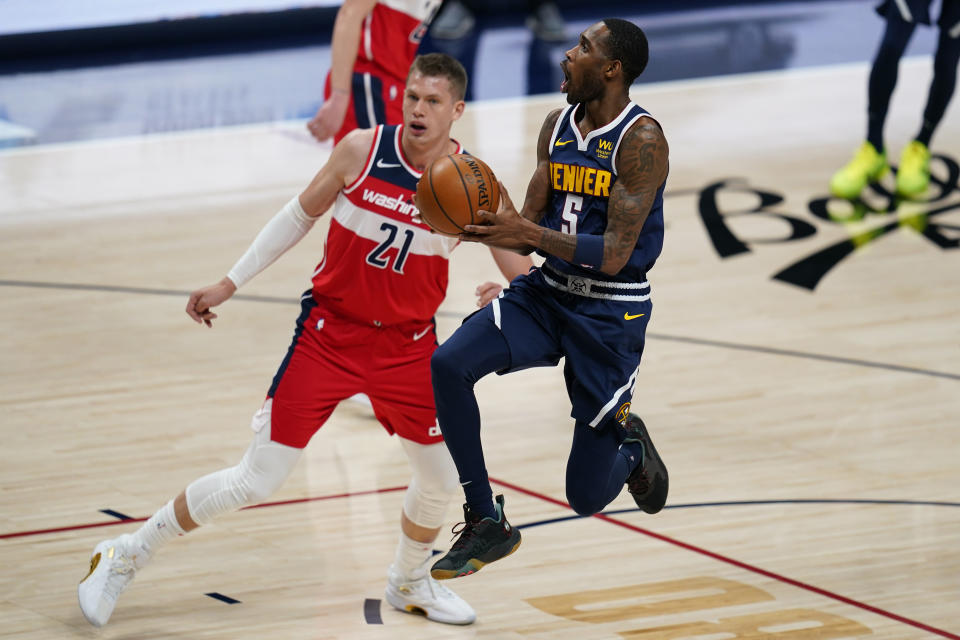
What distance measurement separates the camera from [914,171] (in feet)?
32.7

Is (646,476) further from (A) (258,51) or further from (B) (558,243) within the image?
(A) (258,51)

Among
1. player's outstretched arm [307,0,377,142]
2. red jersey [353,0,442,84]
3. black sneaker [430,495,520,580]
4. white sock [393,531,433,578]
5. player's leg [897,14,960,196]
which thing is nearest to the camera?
black sneaker [430,495,520,580]

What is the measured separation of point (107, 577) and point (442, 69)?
6.78 feet

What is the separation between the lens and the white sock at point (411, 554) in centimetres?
500

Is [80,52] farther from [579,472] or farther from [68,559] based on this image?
[579,472]

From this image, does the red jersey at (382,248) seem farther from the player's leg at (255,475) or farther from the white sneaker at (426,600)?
the white sneaker at (426,600)

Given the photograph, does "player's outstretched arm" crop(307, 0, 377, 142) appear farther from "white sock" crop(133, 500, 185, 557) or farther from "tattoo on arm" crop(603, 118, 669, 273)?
"tattoo on arm" crop(603, 118, 669, 273)

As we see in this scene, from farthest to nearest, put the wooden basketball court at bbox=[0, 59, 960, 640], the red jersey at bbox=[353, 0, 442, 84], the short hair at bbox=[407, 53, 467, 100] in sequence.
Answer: the red jersey at bbox=[353, 0, 442, 84] < the wooden basketball court at bbox=[0, 59, 960, 640] < the short hair at bbox=[407, 53, 467, 100]

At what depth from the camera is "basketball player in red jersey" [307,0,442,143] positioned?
21.3 ft

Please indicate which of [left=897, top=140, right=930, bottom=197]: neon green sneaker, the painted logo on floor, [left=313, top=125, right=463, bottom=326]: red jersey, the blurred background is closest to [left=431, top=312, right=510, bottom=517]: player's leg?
[left=313, top=125, right=463, bottom=326]: red jersey

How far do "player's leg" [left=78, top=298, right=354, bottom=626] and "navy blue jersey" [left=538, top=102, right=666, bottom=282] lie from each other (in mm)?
940

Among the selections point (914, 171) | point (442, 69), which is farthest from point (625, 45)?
point (914, 171)

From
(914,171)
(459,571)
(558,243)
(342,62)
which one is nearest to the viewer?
(558,243)

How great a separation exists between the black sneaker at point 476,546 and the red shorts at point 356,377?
525 mm
